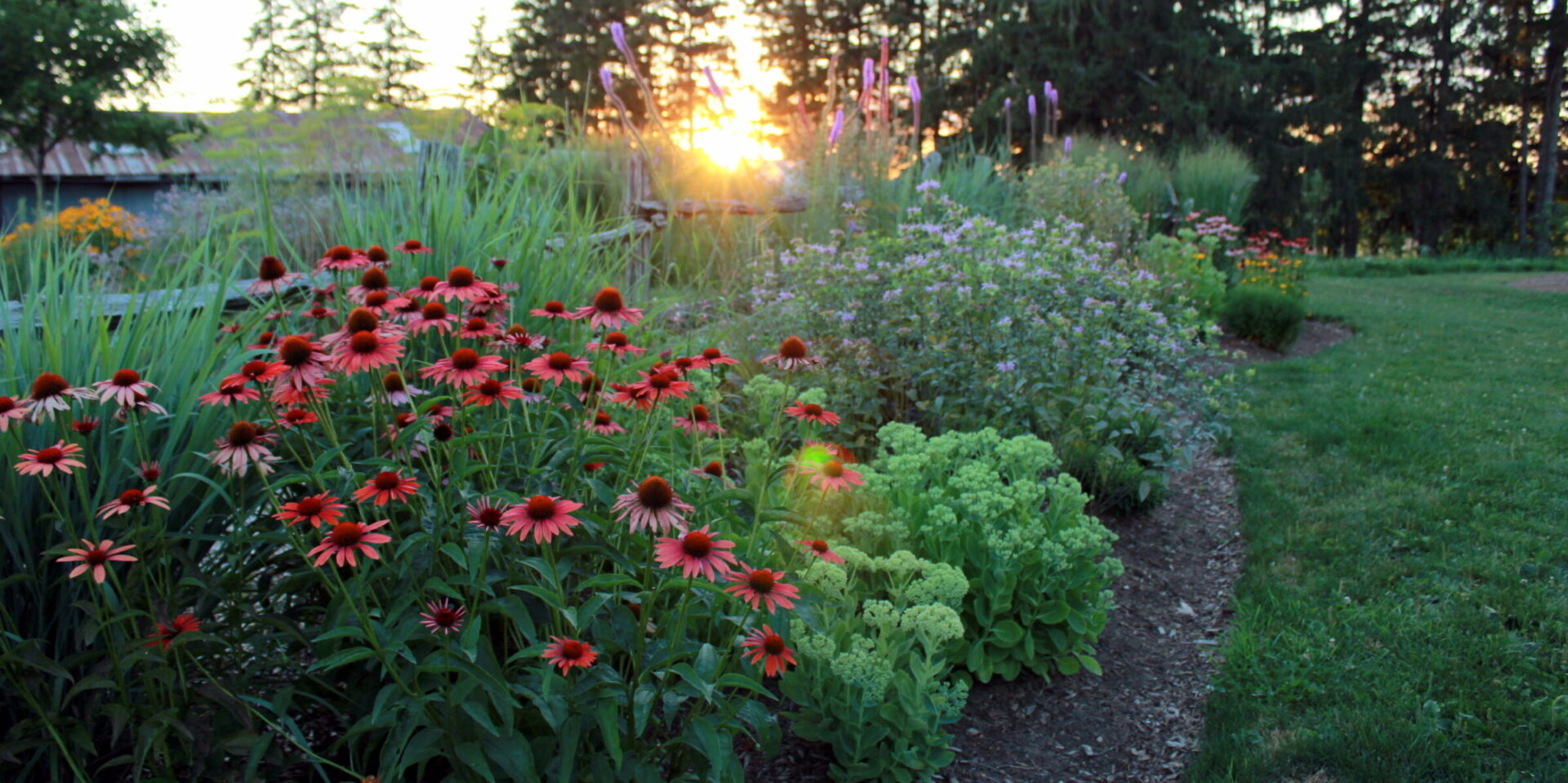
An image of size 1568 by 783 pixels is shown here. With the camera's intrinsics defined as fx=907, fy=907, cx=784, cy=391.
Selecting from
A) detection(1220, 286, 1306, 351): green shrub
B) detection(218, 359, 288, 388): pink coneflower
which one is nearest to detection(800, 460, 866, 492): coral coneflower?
detection(218, 359, 288, 388): pink coneflower

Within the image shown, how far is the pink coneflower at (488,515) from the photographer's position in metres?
1.34

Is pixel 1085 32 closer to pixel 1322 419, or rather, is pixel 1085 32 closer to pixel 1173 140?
pixel 1173 140

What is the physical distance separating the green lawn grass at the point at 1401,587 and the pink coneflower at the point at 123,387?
2236 mm

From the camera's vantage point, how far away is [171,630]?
4.69ft

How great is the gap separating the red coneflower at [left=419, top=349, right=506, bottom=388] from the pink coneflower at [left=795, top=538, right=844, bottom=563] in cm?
67

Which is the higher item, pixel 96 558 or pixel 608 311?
pixel 608 311

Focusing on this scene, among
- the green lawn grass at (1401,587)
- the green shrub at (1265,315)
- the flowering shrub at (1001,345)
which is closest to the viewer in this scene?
the green lawn grass at (1401,587)

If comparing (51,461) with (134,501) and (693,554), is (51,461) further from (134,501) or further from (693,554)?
(693,554)

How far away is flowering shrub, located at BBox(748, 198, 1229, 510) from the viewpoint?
335cm

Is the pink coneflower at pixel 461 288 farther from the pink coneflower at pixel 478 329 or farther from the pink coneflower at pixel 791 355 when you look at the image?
the pink coneflower at pixel 791 355

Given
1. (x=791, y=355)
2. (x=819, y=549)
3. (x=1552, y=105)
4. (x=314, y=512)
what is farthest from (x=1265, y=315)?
(x=1552, y=105)

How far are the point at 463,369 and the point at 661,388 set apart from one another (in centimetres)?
32

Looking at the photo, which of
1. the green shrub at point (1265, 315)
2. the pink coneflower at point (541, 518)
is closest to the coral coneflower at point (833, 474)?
the pink coneflower at point (541, 518)

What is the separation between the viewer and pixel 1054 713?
233cm
